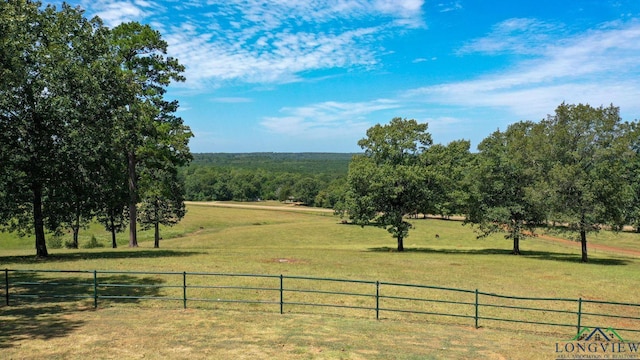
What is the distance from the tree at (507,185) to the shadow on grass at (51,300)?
1375 inches

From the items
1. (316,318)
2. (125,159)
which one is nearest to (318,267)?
(316,318)

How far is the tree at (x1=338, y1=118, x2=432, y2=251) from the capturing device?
41.8m

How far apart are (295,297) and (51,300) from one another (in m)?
11.4

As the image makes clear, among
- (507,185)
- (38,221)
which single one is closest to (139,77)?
(38,221)

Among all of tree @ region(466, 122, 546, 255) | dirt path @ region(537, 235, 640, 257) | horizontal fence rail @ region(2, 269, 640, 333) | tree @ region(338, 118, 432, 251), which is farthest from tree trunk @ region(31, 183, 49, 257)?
dirt path @ region(537, 235, 640, 257)

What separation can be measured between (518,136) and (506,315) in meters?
28.3

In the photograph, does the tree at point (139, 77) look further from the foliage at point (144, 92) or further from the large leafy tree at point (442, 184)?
the large leafy tree at point (442, 184)

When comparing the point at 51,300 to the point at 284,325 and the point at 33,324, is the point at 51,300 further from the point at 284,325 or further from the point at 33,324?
the point at 284,325

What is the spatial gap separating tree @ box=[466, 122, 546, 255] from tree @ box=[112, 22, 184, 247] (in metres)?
32.7

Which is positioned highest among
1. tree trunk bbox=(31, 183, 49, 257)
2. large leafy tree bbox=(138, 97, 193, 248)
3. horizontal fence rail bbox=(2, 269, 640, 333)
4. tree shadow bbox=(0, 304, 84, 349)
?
large leafy tree bbox=(138, 97, 193, 248)

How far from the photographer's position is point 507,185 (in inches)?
1763

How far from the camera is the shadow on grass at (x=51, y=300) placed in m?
14.7

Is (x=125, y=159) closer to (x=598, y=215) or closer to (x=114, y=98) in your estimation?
(x=114, y=98)

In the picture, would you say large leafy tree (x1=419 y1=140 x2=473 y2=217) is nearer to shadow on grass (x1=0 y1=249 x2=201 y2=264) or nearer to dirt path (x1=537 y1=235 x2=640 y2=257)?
shadow on grass (x1=0 y1=249 x2=201 y2=264)
